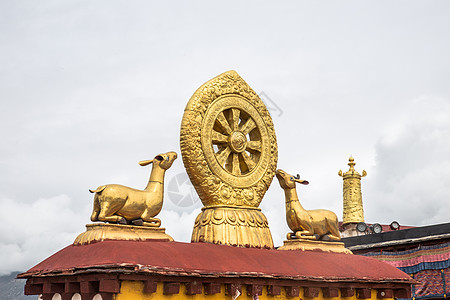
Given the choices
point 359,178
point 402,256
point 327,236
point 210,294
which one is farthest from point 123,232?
point 359,178

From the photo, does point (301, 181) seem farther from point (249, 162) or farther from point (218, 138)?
point (218, 138)

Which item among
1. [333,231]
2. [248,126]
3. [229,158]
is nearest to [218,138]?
[229,158]

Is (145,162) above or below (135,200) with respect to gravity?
above

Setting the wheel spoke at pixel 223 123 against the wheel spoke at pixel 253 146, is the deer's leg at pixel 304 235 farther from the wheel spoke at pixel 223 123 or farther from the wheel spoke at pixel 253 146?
the wheel spoke at pixel 223 123

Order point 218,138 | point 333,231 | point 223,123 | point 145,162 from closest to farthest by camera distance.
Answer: point 145,162, point 218,138, point 223,123, point 333,231

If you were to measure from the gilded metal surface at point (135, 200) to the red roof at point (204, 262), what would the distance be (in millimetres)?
476

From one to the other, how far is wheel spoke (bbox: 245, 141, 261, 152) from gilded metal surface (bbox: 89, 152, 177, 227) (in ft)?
5.69

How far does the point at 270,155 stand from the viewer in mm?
9359

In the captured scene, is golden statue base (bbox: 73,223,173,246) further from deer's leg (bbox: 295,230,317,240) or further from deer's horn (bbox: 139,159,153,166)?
deer's leg (bbox: 295,230,317,240)

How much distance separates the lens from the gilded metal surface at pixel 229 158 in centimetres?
816

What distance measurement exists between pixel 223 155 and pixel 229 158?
0.25m

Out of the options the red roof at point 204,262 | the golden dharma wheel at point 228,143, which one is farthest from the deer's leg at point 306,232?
the golden dharma wheel at point 228,143

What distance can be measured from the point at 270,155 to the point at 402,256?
7.18 meters

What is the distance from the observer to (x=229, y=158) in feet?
29.2
